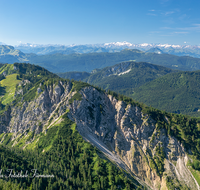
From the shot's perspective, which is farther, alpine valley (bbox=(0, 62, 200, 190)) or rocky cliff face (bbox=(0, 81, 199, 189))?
rocky cliff face (bbox=(0, 81, 199, 189))

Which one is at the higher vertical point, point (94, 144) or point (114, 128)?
point (114, 128)

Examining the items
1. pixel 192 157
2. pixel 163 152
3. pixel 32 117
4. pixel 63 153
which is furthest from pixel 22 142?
pixel 192 157

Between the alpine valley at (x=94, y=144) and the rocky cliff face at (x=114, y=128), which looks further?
the rocky cliff face at (x=114, y=128)

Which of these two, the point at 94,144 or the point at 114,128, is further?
the point at 114,128

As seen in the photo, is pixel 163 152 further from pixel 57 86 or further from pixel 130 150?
pixel 57 86

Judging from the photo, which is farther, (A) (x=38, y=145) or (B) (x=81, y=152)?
(A) (x=38, y=145)
